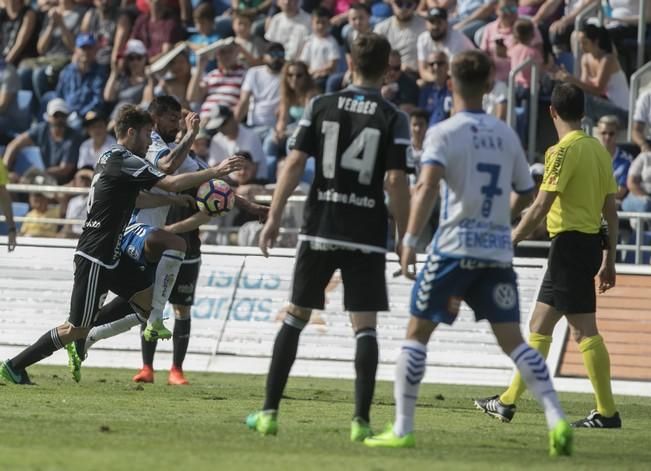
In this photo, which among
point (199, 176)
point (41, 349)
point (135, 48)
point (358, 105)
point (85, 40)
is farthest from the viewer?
point (85, 40)

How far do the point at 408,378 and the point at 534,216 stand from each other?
7.24 ft

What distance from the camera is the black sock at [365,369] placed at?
29.7 ft

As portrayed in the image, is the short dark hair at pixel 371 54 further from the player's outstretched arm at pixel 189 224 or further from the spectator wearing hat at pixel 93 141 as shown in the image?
the spectator wearing hat at pixel 93 141

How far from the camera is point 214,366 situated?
16875mm

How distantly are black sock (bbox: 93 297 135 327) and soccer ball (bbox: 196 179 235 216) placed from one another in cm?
113

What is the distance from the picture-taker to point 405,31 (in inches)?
834

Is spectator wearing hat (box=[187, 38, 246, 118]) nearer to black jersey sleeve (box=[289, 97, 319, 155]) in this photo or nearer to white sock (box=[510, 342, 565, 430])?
black jersey sleeve (box=[289, 97, 319, 155])

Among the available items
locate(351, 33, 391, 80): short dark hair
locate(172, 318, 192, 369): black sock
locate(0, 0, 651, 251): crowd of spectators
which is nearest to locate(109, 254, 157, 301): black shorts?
locate(172, 318, 192, 369): black sock

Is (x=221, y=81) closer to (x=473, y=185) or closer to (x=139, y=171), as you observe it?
(x=139, y=171)

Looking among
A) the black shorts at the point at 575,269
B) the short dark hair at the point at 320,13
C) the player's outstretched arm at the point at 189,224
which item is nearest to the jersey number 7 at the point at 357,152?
the black shorts at the point at 575,269

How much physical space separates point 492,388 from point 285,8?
Result: 8.91m

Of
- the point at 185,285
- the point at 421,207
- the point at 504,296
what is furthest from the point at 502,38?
the point at 421,207

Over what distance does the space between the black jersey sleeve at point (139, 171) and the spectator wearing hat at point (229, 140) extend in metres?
8.22

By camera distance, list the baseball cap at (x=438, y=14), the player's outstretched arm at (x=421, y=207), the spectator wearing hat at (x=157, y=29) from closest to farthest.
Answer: the player's outstretched arm at (x=421, y=207), the baseball cap at (x=438, y=14), the spectator wearing hat at (x=157, y=29)
